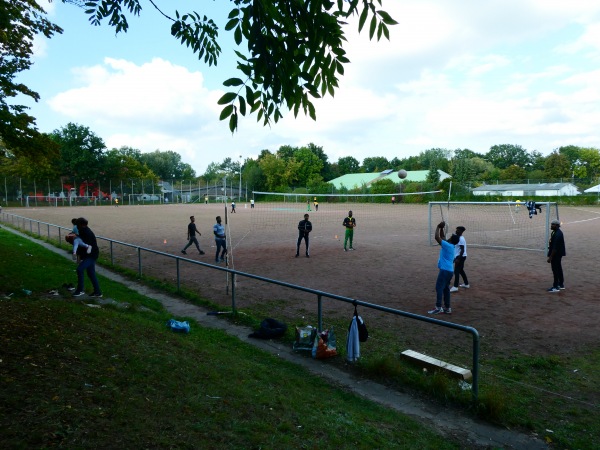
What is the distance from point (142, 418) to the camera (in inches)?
148

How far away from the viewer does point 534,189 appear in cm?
6969

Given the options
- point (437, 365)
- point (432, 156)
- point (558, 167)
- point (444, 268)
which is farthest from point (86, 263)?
point (432, 156)

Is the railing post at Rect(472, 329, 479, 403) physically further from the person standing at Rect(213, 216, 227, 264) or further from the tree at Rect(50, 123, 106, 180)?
the tree at Rect(50, 123, 106, 180)

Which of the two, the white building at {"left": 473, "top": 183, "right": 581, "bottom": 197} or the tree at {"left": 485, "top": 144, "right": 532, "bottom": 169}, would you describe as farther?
the tree at {"left": 485, "top": 144, "right": 532, "bottom": 169}

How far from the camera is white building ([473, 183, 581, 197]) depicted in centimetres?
6612

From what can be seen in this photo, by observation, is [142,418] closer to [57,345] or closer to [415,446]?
[57,345]

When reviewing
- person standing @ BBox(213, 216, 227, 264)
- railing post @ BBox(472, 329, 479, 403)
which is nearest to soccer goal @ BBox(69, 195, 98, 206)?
person standing @ BBox(213, 216, 227, 264)

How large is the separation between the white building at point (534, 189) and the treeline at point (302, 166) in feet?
3.84

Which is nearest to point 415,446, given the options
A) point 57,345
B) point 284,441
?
point 284,441

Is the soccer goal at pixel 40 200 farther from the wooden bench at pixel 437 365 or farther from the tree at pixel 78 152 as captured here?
the wooden bench at pixel 437 365

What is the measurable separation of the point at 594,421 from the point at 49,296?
34.3 ft

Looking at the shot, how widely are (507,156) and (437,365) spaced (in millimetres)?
135401

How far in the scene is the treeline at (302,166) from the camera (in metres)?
80.9

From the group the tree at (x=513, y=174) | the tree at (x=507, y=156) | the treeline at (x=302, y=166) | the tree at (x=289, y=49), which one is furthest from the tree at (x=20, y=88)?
the tree at (x=507, y=156)
